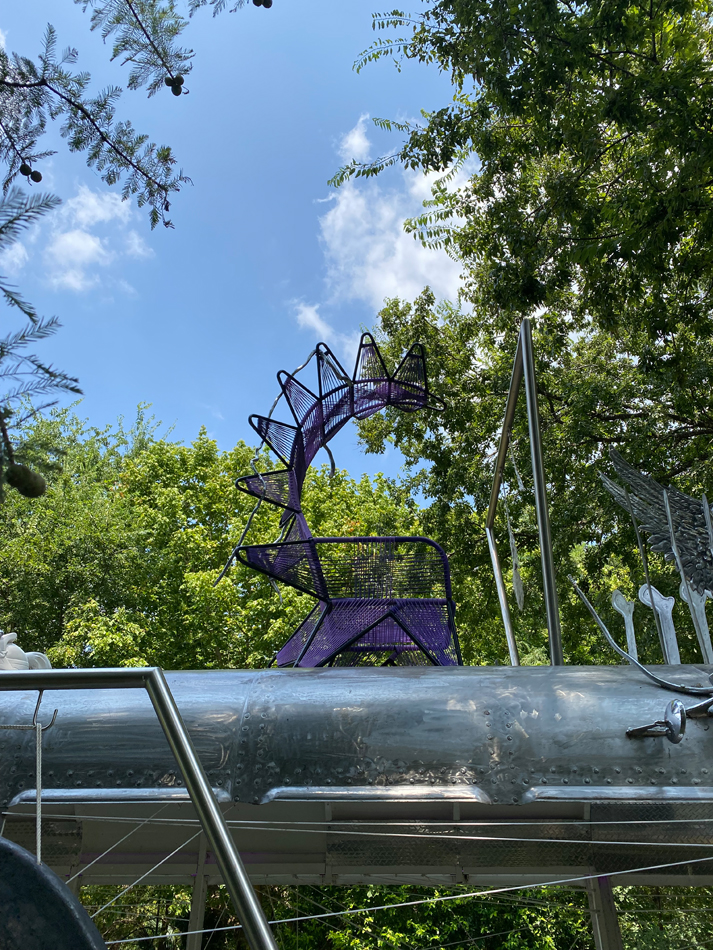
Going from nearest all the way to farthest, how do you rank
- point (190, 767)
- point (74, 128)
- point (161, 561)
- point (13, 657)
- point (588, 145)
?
1. point (190, 767)
2. point (74, 128)
3. point (13, 657)
4. point (588, 145)
5. point (161, 561)

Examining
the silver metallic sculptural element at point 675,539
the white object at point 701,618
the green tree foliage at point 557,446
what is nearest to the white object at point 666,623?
the silver metallic sculptural element at point 675,539

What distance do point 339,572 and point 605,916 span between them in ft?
10.8

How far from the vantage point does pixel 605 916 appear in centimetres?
614

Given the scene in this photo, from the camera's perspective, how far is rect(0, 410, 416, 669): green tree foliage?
1992 centimetres

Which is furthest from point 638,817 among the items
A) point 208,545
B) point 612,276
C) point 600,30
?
point 208,545

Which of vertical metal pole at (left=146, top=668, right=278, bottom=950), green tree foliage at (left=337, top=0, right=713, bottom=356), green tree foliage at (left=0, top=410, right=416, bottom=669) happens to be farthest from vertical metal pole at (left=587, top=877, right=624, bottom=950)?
green tree foliage at (left=0, top=410, right=416, bottom=669)

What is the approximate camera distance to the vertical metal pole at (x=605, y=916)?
608 cm

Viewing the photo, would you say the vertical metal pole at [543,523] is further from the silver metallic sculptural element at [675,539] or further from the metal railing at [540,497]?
the silver metallic sculptural element at [675,539]

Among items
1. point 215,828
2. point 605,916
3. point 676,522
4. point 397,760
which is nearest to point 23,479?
point 215,828

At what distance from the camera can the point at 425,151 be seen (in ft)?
37.9

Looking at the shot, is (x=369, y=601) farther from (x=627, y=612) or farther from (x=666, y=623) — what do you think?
(x=666, y=623)

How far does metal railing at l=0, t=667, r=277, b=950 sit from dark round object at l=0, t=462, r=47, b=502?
2.25 feet

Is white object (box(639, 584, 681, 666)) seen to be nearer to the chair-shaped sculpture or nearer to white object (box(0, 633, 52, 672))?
the chair-shaped sculpture

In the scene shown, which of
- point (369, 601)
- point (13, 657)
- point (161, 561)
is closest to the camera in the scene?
point (13, 657)
